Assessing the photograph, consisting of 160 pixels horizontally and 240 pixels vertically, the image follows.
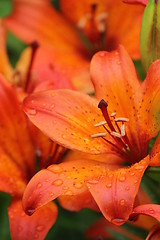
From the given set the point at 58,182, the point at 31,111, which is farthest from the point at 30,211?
the point at 31,111

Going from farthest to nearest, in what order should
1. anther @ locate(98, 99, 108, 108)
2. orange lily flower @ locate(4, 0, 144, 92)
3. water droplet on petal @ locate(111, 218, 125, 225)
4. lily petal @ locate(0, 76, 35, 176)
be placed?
1. orange lily flower @ locate(4, 0, 144, 92)
2. lily petal @ locate(0, 76, 35, 176)
3. anther @ locate(98, 99, 108, 108)
4. water droplet on petal @ locate(111, 218, 125, 225)

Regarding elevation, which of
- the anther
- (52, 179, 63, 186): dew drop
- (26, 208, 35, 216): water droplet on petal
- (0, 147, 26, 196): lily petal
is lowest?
(0, 147, 26, 196): lily petal

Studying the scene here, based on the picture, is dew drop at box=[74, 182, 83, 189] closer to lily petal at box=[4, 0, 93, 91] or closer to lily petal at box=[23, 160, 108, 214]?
lily petal at box=[23, 160, 108, 214]

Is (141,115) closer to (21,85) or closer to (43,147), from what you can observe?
(43,147)

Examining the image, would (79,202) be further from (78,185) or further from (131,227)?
(131,227)

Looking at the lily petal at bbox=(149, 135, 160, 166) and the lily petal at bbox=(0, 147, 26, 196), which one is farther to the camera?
the lily petal at bbox=(0, 147, 26, 196)

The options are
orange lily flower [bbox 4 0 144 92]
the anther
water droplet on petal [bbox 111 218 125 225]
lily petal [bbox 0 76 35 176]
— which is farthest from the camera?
orange lily flower [bbox 4 0 144 92]

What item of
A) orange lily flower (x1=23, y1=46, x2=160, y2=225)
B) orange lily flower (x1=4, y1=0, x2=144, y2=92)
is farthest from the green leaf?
orange lily flower (x1=4, y1=0, x2=144, y2=92)
